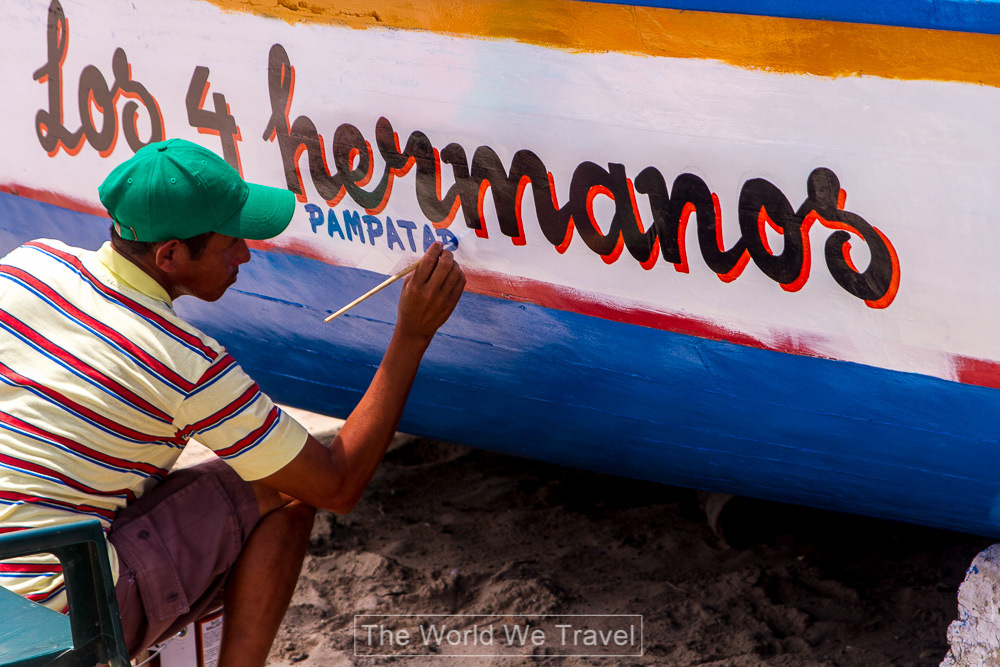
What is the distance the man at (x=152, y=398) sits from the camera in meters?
1.48

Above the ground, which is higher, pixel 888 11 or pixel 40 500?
pixel 888 11

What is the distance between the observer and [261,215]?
163 cm

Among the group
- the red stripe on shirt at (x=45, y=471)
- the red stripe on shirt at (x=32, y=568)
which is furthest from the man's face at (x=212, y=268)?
the red stripe on shirt at (x=32, y=568)

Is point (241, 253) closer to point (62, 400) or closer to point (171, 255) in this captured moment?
point (171, 255)

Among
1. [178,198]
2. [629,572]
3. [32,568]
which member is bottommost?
[629,572]

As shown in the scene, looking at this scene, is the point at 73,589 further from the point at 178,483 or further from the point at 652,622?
the point at 652,622

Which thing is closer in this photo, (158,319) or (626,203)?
(158,319)

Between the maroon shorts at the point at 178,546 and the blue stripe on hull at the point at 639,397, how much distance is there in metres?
0.57

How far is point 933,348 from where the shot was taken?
1.71m

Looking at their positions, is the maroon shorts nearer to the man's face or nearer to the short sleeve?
the short sleeve

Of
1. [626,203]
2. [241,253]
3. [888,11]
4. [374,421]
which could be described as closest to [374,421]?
[374,421]

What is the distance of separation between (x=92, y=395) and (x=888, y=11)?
4.39ft

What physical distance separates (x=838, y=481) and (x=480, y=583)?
91 cm

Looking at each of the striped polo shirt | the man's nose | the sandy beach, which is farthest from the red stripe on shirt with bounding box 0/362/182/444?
the sandy beach
